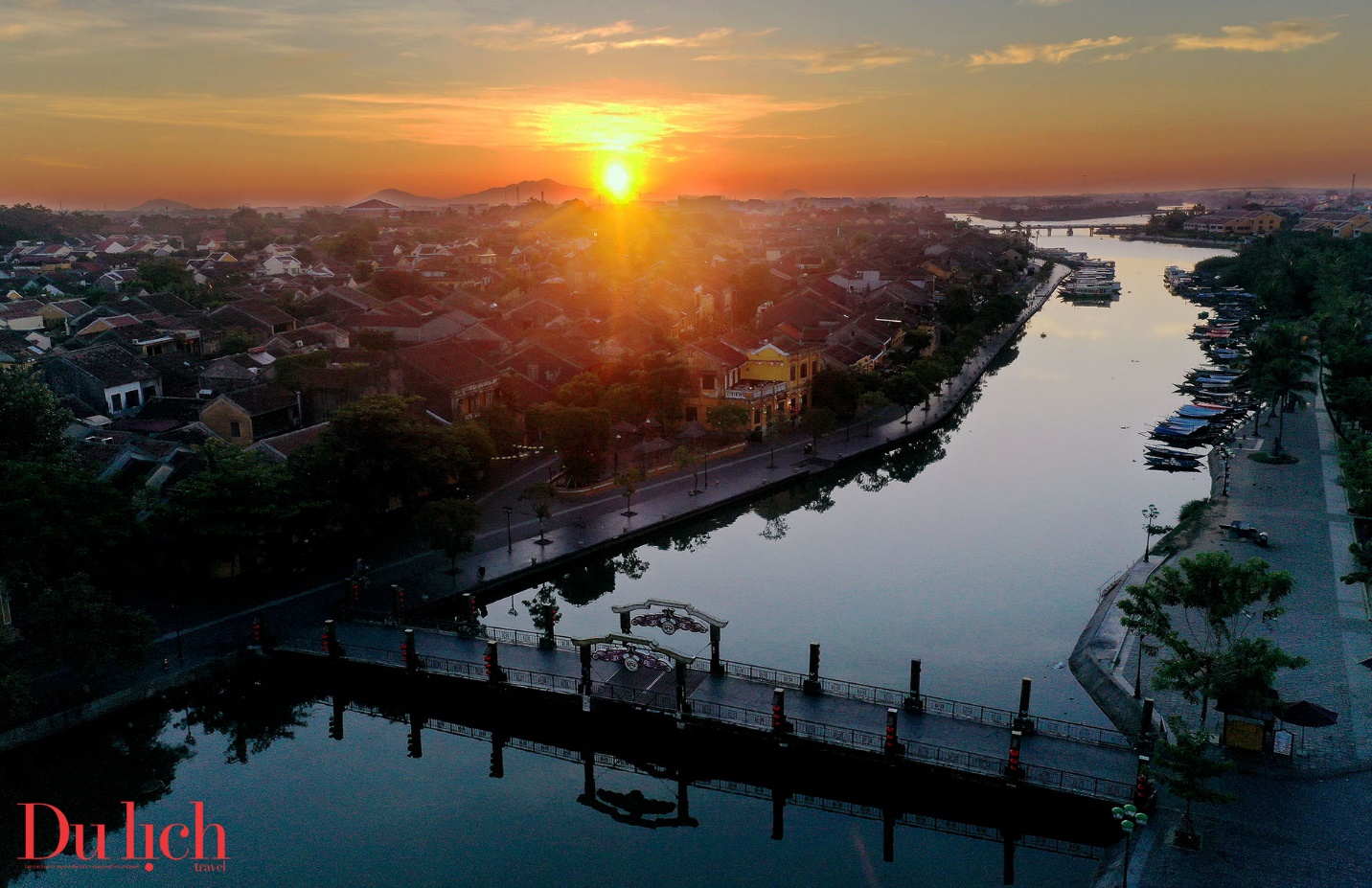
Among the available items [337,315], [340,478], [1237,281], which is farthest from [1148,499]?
[1237,281]

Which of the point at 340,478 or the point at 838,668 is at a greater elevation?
the point at 340,478

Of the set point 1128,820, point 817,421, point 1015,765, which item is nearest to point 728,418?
point 817,421

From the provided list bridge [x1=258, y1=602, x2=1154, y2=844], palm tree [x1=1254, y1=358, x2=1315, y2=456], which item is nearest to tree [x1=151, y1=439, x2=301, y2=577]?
bridge [x1=258, y1=602, x2=1154, y2=844]

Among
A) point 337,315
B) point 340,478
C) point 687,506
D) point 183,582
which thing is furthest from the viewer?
point 337,315

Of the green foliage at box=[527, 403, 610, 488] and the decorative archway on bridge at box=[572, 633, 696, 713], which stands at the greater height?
the green foliage at box=[527, 403, 610, 488]

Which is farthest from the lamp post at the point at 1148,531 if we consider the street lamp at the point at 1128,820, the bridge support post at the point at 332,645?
the bridge support post at the point at 332,645

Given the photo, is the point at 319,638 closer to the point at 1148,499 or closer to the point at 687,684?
the point at 687,684

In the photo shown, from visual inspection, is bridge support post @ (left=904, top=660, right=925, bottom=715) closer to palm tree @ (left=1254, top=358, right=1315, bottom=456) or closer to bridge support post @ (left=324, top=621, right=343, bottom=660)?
bridge support post @ (left=324, top=621, right=343, bottom=660)
